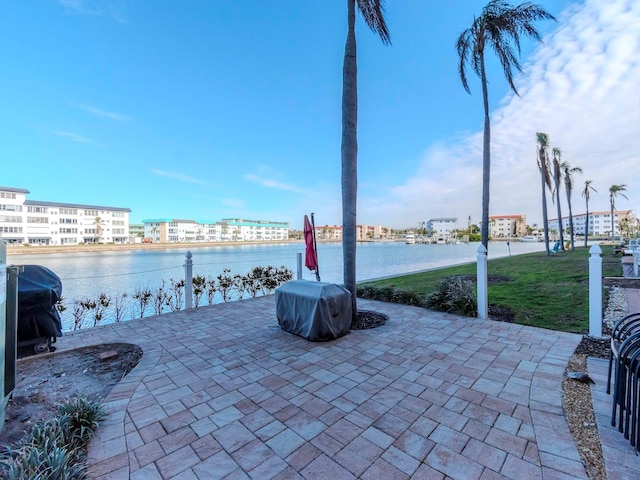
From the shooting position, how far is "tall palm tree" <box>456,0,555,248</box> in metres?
5.78

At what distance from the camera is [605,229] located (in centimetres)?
6738

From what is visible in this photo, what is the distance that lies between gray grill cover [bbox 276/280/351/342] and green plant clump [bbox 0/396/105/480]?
214 centimetres

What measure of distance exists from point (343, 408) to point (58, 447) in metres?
1.76

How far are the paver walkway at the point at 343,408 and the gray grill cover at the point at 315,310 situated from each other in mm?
153

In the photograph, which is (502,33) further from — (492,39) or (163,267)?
(163,267)

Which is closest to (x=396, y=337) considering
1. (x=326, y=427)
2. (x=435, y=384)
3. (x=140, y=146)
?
(x=435, y=384)

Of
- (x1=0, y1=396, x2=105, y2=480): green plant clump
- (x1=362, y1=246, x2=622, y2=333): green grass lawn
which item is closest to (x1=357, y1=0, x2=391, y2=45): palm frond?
(x1=362, y1=246, x2=622, y2=333): green grass lawn

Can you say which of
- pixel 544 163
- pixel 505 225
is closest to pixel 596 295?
pixel 544 163

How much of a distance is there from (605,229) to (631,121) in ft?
287

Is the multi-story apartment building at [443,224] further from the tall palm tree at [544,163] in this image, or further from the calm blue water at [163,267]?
the calm blue water at [163,267]

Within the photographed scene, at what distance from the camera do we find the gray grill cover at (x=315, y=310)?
344cm

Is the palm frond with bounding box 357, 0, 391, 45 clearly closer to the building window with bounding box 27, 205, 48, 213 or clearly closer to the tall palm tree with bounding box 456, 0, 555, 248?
the tall palm tree with bounding box 456, 0, 555, 248

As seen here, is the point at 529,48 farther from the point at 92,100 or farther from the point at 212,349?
the point at 92,100

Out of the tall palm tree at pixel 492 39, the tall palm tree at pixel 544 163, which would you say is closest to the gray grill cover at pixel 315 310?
the tall palm tree at pixel 492 39
